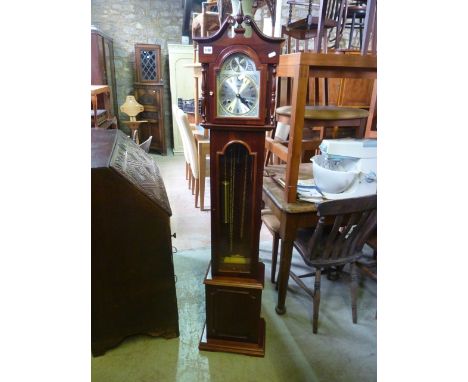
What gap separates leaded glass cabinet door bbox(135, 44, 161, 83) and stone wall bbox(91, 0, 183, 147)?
153mm

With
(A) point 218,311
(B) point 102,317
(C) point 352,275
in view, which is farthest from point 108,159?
(C) point 352,275

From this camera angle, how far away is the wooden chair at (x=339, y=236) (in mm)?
1446

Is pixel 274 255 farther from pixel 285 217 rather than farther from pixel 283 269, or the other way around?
pixel 285 217

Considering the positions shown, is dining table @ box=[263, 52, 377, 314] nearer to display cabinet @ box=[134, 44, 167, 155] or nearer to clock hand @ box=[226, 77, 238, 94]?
clock hand @ box=[226, 77, 238, 94]

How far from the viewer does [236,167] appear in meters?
1.36

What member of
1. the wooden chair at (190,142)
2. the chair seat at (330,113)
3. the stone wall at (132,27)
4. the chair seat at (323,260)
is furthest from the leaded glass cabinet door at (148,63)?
the chair seat at (323,260)

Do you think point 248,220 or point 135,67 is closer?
point 248,220

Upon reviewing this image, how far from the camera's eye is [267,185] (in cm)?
188

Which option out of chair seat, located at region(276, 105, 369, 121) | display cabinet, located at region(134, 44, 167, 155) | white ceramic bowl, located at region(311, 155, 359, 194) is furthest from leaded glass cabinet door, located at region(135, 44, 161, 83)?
white ceramic bowl, located at region(311, 155, 359, 194)

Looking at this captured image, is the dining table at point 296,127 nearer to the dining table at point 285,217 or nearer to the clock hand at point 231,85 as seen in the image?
the dining table at point 285,217

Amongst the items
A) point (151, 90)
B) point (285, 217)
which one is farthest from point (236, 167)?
point (151, 90)

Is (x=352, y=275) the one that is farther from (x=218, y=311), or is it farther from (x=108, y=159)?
(x=108, y=159)

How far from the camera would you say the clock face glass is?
3.86 feet

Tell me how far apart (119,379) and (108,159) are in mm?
1043
